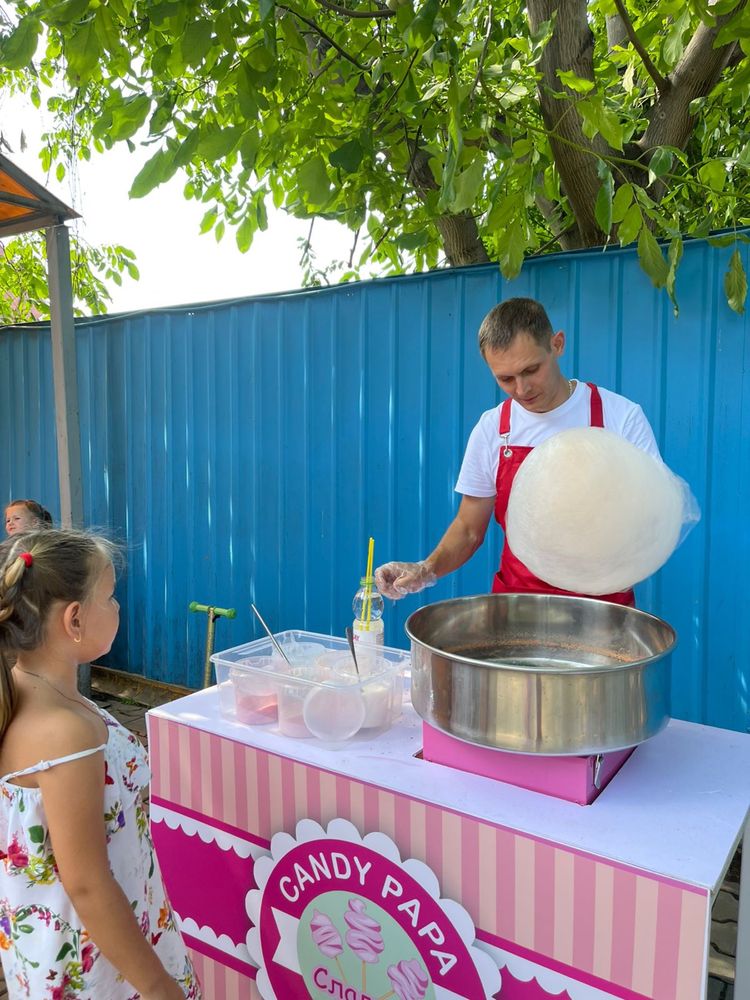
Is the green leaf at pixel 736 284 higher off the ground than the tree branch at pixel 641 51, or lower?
lower

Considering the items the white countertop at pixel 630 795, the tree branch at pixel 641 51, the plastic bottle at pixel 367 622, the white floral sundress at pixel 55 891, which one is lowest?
the white floral sundress at pixel 55 891

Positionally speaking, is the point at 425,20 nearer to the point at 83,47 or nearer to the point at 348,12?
the point at 348,12

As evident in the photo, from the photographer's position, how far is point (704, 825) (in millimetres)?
1092

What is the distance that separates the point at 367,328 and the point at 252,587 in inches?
Result: 58.8

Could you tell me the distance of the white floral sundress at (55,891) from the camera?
111 centimetres

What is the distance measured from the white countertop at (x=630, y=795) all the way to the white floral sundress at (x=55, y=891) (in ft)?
0.98

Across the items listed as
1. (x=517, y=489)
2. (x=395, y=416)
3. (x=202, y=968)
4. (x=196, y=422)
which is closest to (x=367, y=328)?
(x=395, y=416)

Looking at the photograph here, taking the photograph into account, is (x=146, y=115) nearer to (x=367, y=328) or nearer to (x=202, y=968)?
(x=367, y=328)

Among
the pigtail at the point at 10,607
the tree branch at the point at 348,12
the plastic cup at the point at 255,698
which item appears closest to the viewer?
the pigtail at the point at 10,607

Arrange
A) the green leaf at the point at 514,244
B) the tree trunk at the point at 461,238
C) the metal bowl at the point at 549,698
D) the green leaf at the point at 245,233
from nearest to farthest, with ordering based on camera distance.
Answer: the metal bowl at the point at 549,698 → the green leaf at the point at 514,244 → the green leaf at the point at 245,233 → the tree trunk at the point at 461,238

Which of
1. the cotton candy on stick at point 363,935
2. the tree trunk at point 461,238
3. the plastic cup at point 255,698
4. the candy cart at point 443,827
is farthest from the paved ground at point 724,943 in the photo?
the tree trunk at point 461,238

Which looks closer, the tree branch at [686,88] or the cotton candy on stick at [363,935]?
the cotton candy on stick at [363,935]

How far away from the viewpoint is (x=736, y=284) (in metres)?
2.28

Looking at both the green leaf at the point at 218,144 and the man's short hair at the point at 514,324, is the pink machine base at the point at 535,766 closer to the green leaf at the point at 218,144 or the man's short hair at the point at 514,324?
the man's short hair at the point at 514,324
